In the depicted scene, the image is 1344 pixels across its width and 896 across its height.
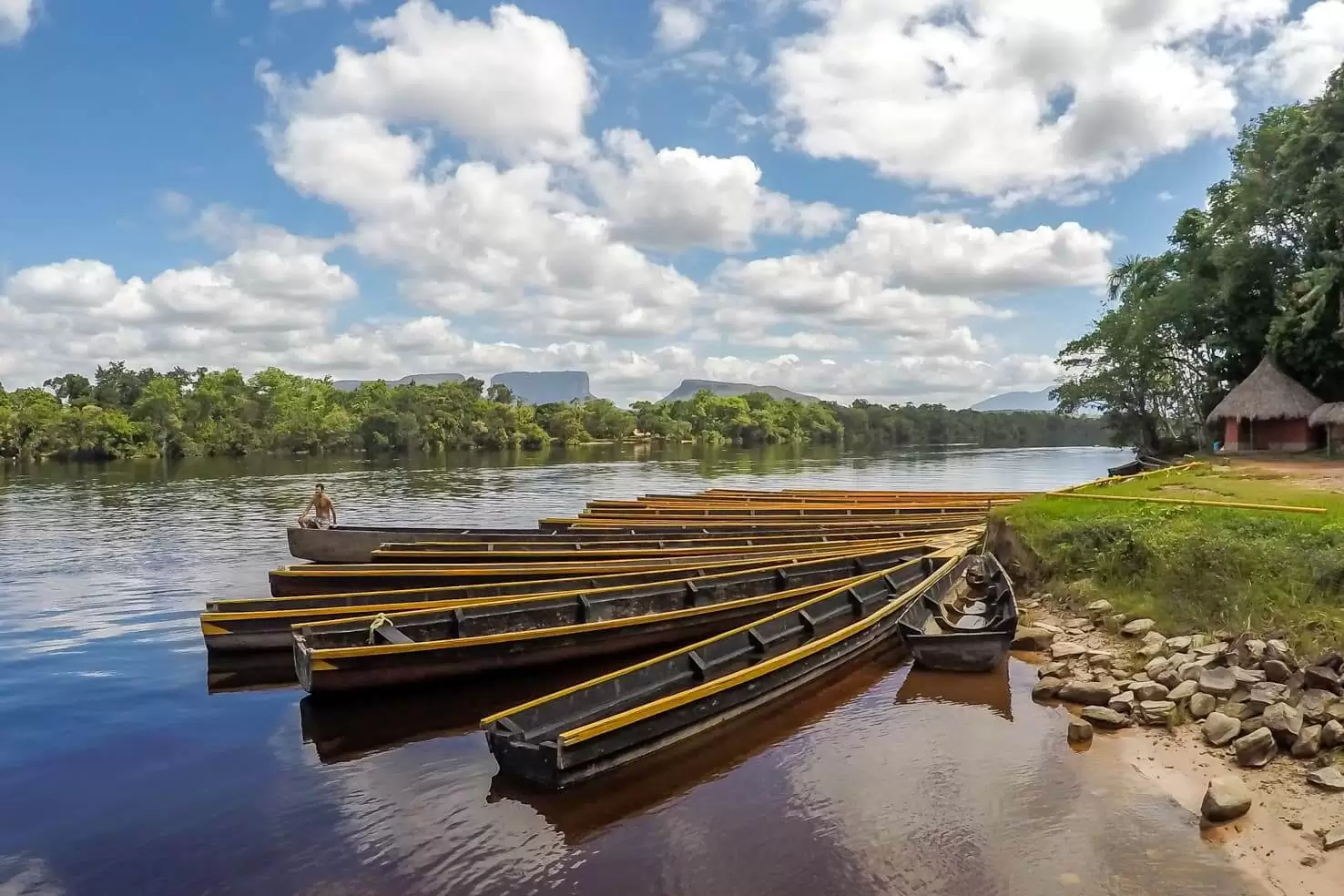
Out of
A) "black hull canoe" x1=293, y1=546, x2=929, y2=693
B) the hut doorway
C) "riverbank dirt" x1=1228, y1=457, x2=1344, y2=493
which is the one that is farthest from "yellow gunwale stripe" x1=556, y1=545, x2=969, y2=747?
the hut doorway

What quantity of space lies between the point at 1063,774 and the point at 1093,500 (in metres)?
12.5

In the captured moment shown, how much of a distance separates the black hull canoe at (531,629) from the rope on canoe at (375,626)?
18 mm

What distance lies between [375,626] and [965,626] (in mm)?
10038

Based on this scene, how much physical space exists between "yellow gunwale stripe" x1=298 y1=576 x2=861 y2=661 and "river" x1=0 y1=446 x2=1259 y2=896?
0.82 m

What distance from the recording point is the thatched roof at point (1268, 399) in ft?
114

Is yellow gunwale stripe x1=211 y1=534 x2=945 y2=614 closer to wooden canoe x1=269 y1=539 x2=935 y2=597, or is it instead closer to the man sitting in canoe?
wooden canoe x1=269 y1=539 x2=935 y2=597

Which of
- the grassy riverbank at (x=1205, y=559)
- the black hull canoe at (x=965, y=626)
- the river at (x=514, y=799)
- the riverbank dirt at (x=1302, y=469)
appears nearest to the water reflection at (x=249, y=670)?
the river at (x=514, y=799)

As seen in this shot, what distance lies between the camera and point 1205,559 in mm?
14602

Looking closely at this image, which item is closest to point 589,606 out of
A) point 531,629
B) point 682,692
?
point 531,629

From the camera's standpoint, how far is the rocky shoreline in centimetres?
906

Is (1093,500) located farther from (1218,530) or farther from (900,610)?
(900,610)

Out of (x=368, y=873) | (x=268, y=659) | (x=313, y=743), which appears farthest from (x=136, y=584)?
(x=368, y=873)

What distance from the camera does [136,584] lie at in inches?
910

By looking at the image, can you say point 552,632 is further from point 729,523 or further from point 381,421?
point 381,421
